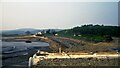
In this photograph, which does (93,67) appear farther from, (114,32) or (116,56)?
(114,32)

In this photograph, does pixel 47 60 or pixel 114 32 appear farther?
pixel 114 32

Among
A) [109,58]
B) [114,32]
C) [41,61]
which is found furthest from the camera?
[114,32]

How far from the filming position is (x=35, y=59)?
71.3 feet

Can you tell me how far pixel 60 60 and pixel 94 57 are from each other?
9.92 ft

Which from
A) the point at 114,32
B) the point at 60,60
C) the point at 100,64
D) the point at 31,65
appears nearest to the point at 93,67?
the point at 100,64

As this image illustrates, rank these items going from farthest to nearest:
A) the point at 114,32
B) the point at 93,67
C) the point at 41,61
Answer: the point at 114,32 < the point at 41,61 < the point at 93,67

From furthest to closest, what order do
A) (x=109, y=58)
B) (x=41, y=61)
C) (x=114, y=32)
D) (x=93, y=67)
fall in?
(x=114, y=32)
(x=109, y=58)
(x=41, y=61)
(x=93, y=67)

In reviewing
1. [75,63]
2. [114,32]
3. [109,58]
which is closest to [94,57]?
[109,58]

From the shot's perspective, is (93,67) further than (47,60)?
No

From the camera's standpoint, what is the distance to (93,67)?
19766 mm

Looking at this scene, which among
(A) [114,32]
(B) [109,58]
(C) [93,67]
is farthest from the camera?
(A) [114,32]

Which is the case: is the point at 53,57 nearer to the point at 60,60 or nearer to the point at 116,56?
the point at 60,60

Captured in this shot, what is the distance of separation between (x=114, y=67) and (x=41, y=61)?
17.8 feet

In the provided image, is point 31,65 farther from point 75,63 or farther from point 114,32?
point 114,32
